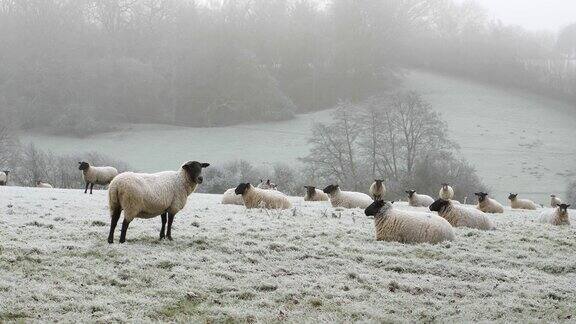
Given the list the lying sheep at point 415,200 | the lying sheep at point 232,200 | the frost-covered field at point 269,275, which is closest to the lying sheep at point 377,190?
the lying sheep at point 415,200

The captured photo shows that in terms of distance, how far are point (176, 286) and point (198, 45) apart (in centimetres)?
7522

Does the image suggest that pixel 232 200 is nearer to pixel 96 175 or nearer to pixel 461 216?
pixel 96 175

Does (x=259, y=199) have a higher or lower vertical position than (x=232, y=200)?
higher

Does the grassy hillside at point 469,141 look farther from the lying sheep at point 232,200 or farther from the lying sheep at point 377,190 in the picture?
the lying sheep at point 232,200

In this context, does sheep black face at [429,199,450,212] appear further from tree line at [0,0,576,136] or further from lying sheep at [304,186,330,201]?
tree line at [0,0,576,136]

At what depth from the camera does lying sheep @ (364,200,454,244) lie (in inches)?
535

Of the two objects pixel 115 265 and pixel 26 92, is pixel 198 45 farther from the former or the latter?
pixel 115 265

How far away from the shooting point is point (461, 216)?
16.7m

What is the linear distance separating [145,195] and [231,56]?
2687 inches

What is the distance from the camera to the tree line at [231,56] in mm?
72544

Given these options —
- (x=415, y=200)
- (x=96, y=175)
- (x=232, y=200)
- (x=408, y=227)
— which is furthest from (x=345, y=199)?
(x=96, y=175)

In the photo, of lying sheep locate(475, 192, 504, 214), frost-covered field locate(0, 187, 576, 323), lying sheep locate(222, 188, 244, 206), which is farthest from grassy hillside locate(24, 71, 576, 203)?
frost-covered field locate(0, 187, 576, 323)

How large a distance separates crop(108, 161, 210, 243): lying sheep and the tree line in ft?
197

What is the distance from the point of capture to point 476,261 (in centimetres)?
1200
